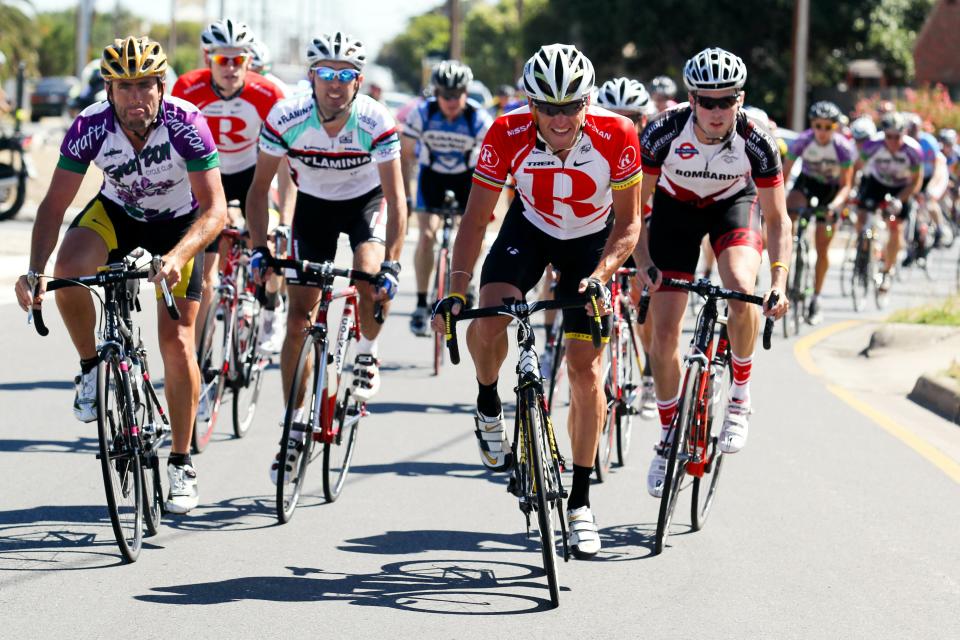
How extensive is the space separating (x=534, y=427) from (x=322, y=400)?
1.64 metres

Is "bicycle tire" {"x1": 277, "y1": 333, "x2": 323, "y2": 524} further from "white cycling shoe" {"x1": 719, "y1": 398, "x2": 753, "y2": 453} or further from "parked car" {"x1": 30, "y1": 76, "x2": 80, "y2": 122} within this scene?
"parked car" {"x1": 30, "y1": 76, "x2": 80, "y2": 122}

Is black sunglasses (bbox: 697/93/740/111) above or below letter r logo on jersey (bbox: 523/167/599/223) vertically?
above

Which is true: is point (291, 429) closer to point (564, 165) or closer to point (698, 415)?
point (564, 165)

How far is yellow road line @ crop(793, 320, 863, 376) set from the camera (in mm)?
12695

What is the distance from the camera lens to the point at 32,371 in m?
10.9

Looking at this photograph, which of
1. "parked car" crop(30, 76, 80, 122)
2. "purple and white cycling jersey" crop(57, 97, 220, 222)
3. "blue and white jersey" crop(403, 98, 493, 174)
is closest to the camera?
"purple and white cycling jersey" crop(57, 97, 220, 222)

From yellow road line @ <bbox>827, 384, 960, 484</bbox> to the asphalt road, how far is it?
97 mm

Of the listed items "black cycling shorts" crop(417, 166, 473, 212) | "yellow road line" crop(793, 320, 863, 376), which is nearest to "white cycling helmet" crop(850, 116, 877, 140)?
"yellow road line" crop(793, 320, 863, 376)

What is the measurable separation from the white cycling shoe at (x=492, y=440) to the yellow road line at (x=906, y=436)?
2883 millimetres

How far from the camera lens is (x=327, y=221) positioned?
27.5 feet

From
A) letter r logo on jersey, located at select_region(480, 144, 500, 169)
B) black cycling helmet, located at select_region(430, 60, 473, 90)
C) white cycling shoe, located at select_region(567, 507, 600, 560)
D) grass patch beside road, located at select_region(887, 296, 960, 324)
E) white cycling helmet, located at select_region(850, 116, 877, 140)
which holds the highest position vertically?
black cycling helmet, located at select_region(430, 60, 473, 90)

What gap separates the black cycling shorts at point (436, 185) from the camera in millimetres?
12664

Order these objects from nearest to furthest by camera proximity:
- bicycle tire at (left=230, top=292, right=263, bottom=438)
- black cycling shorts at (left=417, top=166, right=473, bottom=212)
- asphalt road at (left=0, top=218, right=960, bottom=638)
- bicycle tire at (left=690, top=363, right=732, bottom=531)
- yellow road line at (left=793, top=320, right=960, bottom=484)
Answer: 1. asphalt road at (left=0, top=218, right=960, bottom=638)
2. bicycle tire at (left=690, top=363, right=732, bottom=531)
3. yellow road line at (left=793, top=320, right=960, bottom=484)
4. bicycle tire at (left=230, top=292, right=263, bottom=438)
5. black cycling shorts at (left=417, top=166, right=473, bottom=212)

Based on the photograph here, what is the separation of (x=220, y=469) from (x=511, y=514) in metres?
1.68
